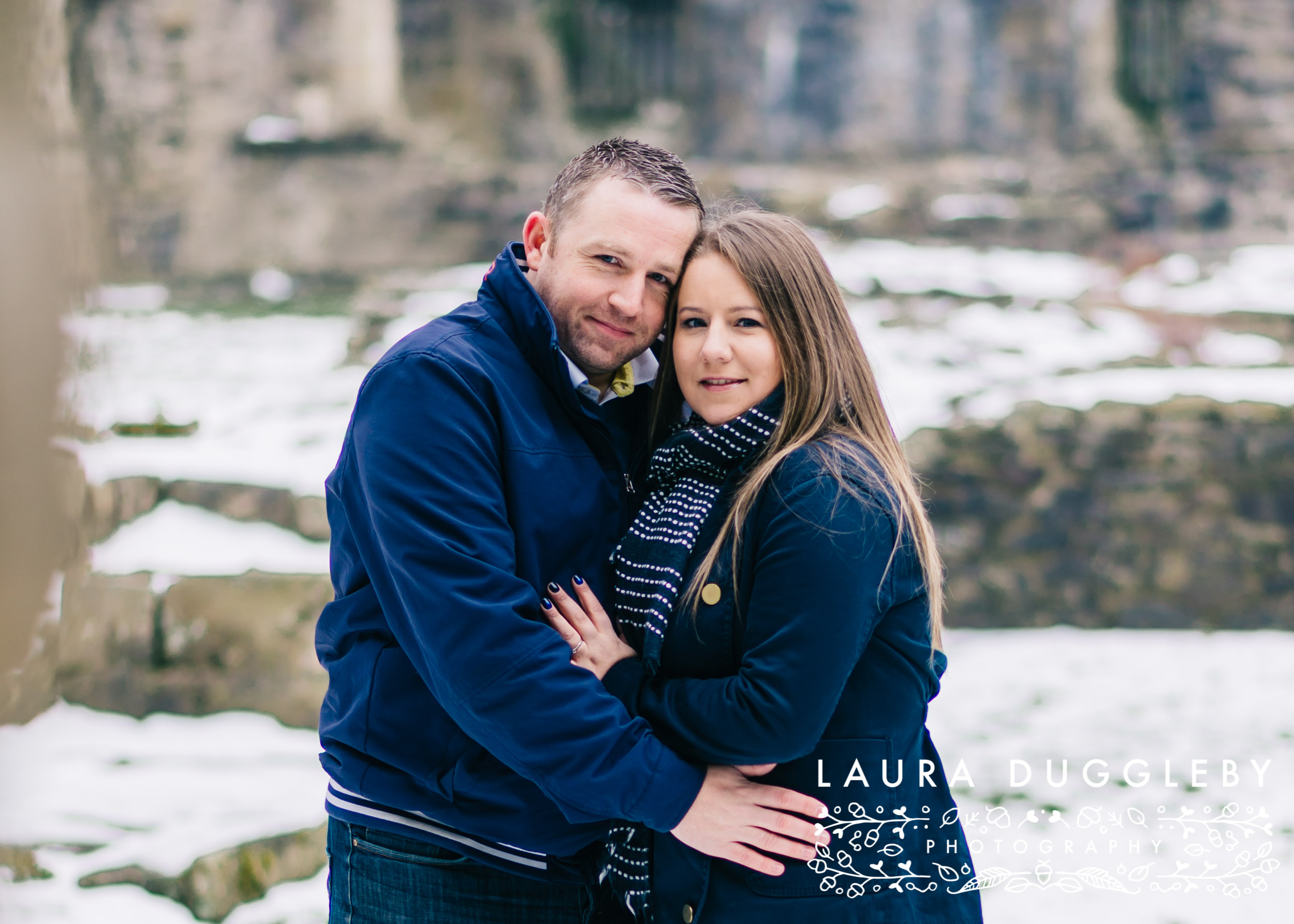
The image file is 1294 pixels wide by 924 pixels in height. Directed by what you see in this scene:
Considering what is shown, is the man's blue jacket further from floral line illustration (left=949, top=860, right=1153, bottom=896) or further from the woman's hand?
floral line illustration (left=949, top=860, right=1153, bottom=896)

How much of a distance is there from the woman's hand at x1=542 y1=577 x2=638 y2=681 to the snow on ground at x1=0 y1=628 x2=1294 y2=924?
4.25ft

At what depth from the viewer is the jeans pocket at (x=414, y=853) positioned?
1.49 meters

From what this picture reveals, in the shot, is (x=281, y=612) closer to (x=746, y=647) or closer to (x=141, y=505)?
(x=141, y=505)

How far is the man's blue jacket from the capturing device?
132 centimetres

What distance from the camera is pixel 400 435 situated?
1.39m

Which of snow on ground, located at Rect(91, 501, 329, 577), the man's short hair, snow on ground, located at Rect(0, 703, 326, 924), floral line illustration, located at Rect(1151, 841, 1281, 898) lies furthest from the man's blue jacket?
snow on ground, located at Rect(91, 501, 329, 577)

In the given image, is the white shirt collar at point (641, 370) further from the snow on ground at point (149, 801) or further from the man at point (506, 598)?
the snow on ground at point (149, 801)

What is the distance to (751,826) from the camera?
139 cm

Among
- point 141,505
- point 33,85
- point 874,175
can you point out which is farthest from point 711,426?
point 874,175

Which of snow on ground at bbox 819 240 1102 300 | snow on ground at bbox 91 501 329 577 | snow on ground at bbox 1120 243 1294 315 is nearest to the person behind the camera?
snow on ground at bbox 91 501 329 577

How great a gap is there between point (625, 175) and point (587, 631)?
0.70m

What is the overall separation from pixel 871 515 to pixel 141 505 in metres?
4.61

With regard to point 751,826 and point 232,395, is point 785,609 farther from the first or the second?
point 232,395

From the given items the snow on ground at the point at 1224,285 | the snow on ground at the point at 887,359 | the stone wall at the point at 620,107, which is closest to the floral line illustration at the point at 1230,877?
the snow on ground at the point at 887,359
